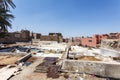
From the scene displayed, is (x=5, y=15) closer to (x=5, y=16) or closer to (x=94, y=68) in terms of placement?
(x=5, y=16)

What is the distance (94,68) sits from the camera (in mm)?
7469

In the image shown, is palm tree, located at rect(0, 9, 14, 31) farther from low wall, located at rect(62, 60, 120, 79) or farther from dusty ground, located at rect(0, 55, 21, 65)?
low wall, located at rect(62, 60, 120, 79)

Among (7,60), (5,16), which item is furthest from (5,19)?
(7,60)

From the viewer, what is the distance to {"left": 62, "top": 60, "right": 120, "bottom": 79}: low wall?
7.13 m

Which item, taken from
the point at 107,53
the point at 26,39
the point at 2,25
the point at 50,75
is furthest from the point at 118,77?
the point at 26,39

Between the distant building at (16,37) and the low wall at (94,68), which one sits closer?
the low wall at (94,68)

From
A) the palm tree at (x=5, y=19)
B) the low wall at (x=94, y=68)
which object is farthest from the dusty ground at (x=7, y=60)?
the palm tree at (x=5, y=19)

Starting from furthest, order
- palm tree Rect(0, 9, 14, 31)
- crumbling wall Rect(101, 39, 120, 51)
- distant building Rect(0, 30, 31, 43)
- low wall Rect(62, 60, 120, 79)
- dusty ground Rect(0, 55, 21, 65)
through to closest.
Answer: distant building Rect(0, 30, 31, 43)
palm tree Rect(0, 9, 14, 31)
crumbling wall Rect(101, 39, 120, 51)
dusty ground Rect(0, 55, 21, 65)
low wall Rect(62, 60, 120, 79)

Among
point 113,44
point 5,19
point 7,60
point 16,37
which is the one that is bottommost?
point 7,60

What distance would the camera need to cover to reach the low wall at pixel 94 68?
713 cm

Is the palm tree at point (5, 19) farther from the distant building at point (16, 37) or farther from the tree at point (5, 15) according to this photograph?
the distant building at point (16, 37)

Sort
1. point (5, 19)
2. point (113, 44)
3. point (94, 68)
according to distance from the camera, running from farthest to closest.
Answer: point (5, 19) → point (113, 44) → point (94, 68)

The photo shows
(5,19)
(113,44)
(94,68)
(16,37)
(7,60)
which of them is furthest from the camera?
(16,37)

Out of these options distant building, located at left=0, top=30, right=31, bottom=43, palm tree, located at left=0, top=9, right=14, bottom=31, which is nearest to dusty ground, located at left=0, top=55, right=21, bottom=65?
palm tree, located at left=0, top=9, right=14, bottom=31
